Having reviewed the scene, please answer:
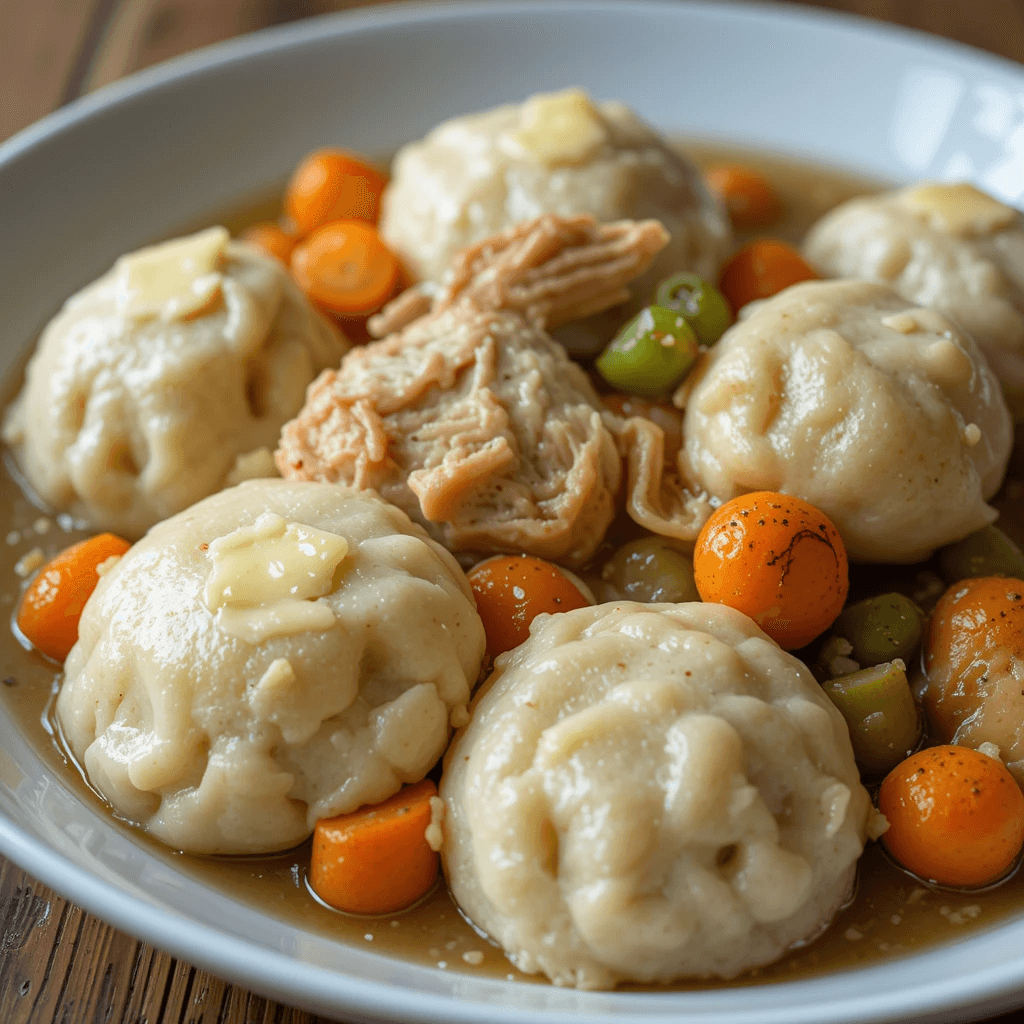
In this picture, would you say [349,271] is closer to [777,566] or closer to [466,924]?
[777,566]

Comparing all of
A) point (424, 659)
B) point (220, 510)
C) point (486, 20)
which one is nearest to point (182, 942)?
point (424, 659)

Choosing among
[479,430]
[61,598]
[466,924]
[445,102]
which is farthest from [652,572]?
[445,102]

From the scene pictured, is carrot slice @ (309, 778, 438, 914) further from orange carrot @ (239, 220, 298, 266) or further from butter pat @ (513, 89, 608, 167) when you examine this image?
orange carrot @ (239, 220, 298, 266)

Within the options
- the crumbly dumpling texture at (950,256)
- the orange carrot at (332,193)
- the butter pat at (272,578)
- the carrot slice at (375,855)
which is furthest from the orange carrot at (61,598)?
the crumbly dumpling texture at (950,256)

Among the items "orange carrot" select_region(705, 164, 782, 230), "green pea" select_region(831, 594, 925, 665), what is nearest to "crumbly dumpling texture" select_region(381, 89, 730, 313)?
"orange carrot" select_region(705, 164, 782, 230)

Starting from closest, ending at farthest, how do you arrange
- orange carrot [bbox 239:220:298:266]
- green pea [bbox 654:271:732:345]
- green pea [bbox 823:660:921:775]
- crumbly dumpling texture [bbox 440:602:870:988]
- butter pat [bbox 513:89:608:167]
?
crumbly dumpling texture [bbox 440:602:870:988]
green pea [bbox 823:660:921:775]
green pea [bbox 654:271:732:345]
butter pat [bbox 513:89:608:167]
orange carrot [bbox 239:220:298:266]

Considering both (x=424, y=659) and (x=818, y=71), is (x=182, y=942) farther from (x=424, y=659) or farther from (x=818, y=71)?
(x=818, y=71)
